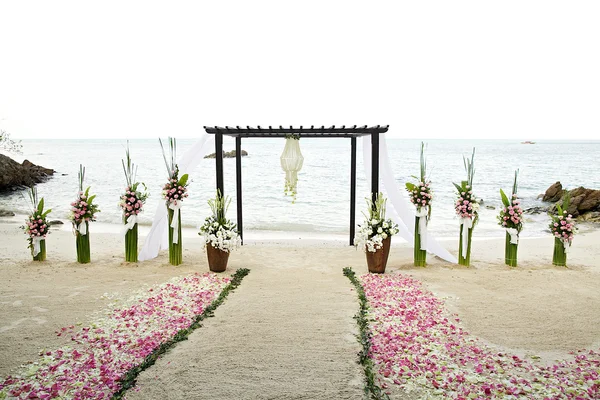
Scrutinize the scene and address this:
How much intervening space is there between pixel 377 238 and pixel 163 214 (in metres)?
3.87

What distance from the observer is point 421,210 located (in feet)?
25.5

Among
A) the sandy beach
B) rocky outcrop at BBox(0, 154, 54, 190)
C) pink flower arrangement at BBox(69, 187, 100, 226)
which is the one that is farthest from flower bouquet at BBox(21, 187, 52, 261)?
rocky outcrop at BBox(0, 154, 54, 190)

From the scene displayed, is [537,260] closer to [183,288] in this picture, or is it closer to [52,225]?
[183,288]

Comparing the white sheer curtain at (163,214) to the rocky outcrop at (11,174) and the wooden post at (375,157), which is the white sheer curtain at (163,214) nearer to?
the wooden post at (375,157)

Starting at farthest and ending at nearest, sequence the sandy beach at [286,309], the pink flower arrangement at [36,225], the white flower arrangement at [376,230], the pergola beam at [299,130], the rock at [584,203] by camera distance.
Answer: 1. the rock at [584,203]
2. the pergola beam at [299,130]
3. the pink flower arrangement at [36,225]
4. the white flower arrangement at [376,230]
5. the sandy beach at [286,309]

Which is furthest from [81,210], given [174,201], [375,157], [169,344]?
[375,157]

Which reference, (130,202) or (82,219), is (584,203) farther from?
(82,219)

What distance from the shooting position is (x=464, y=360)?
14.0 ft

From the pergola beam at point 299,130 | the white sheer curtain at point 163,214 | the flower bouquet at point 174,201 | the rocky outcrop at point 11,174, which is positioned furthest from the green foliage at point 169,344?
the rocky outcrop at point 11,174

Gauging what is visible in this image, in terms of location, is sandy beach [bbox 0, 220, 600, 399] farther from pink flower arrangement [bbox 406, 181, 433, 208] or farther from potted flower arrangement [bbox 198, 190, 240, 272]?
pink flower arrangement [bbox 406, 181, 433, 208]

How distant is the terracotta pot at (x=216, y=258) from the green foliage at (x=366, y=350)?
7.35 feet

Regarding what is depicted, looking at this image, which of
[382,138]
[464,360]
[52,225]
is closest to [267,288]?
[464,360]

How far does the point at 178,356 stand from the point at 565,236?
22.1 ft

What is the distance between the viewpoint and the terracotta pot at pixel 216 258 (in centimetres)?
745
